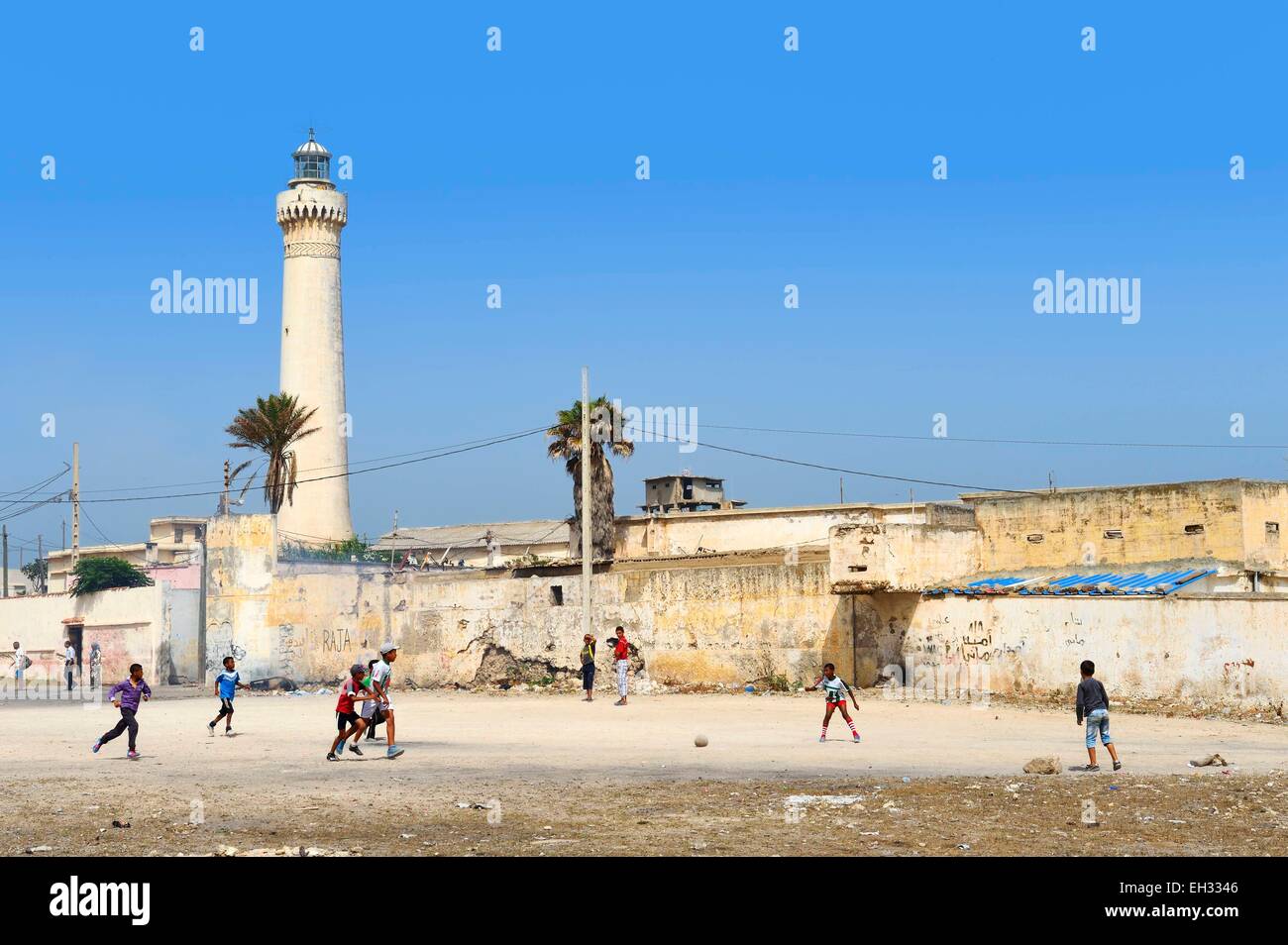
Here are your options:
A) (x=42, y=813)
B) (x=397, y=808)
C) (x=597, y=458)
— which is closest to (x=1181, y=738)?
(x=397, y=808)

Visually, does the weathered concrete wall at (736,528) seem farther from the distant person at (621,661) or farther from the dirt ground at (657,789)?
the dirt ground at (657,789)

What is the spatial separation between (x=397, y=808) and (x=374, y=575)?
27194mm

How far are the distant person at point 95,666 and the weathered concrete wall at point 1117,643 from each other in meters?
27.0

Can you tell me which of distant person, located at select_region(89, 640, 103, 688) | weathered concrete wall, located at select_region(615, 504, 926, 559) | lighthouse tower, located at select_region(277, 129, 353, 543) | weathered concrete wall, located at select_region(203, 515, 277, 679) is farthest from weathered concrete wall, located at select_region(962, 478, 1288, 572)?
lighthouse tower, located at select_region(277, 129, 353, 543)

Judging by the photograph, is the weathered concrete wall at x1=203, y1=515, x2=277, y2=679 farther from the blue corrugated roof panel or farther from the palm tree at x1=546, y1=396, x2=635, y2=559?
the blue corrugated roof panel

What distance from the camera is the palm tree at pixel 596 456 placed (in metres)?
41.2

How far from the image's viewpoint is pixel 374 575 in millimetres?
40344

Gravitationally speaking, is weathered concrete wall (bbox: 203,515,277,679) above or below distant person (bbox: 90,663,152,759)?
above

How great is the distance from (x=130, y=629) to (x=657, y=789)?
114ft

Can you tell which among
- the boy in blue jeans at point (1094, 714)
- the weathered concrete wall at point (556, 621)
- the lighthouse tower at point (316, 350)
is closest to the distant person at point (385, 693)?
the boy in blue jeans at point (1094, 714)

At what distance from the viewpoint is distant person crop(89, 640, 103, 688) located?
4588 centimetres

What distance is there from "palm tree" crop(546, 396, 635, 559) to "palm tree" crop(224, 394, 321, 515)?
1638 centimetres

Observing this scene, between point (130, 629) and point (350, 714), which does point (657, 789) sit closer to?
point (350, 714)
